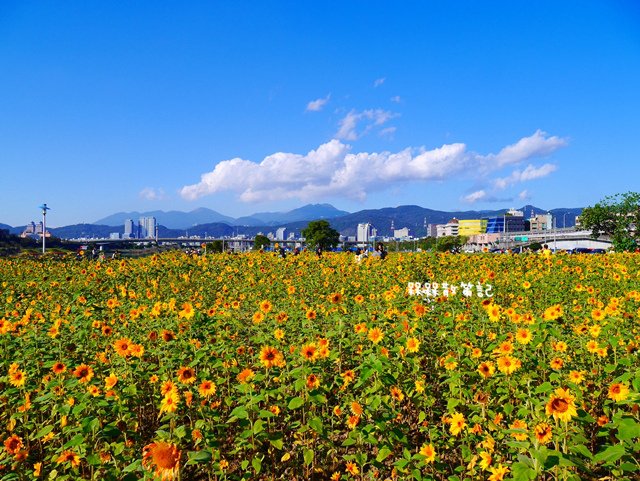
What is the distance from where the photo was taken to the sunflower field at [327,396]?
2766 millimetres

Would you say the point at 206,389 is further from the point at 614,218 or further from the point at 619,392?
the point at 614,218

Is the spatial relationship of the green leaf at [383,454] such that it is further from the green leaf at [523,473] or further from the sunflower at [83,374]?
the sunflower at [83,374]

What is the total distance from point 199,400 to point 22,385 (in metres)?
1.52

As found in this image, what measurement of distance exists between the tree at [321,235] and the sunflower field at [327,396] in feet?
252

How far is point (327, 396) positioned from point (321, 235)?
261ft

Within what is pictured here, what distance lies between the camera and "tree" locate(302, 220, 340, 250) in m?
83.4

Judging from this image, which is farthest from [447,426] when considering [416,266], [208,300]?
[416,266]

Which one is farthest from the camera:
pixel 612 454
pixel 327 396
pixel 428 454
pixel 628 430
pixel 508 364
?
pixel 327 396

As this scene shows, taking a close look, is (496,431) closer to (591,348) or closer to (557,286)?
(591,348)

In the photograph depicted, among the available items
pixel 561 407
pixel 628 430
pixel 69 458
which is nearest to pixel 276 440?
pixel 69 458

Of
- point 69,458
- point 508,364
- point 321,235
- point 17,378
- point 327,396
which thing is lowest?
point 327,396

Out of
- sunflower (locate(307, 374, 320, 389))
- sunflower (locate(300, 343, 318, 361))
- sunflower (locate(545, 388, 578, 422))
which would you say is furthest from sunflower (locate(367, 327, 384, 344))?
sunflower (locate(545, 388, 578, 422))

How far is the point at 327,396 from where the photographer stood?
13.9ft

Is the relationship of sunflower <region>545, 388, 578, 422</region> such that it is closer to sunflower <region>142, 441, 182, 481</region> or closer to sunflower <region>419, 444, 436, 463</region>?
sunflower <region>419, 444, 436, 463</region>
